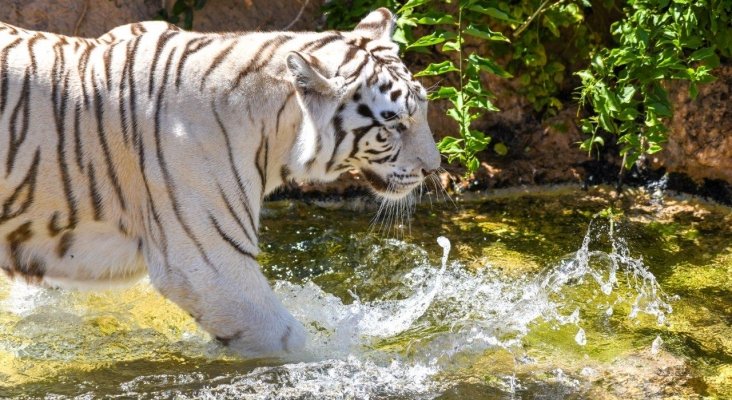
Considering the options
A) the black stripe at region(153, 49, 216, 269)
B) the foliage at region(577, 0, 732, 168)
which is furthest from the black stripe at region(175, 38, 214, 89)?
the foliage at region(577, 0, 732, 168)

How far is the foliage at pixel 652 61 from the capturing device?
479 cm

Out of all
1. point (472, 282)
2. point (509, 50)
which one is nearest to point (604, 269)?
point (472, 282)

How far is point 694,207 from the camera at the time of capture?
5.27 meters

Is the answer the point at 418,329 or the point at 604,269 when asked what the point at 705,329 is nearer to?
Answer: the point at 604,269

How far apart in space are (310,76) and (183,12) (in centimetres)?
238

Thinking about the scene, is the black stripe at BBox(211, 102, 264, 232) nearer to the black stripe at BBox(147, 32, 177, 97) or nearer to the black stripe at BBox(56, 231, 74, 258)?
the black stripe at BBox(147, 32, 177, 97)

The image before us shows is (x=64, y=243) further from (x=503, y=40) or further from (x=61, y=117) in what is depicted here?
(x=503, y=40)

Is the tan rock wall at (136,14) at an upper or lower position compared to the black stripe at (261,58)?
lower

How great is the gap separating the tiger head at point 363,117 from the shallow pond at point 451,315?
24.5 inches

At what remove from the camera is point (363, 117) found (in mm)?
3641

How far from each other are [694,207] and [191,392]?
2.70 meters

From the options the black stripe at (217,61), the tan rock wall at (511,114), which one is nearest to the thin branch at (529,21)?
the tan rock wall at (511,114)

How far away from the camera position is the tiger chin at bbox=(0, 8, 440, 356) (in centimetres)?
360

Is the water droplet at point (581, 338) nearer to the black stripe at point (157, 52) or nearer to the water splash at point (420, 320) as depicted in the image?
the water splash at point (420, 320)
